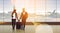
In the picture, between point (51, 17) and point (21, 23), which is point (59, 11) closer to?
point (51, 17)

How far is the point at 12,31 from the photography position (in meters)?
5.09

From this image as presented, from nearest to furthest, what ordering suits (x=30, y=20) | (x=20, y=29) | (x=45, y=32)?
(x=45, y=32) < (x=20, y=29) < (x=30, y=20)

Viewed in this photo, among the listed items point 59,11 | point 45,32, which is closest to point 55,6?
point 59,11

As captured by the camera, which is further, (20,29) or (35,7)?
(35,7)

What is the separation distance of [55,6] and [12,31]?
8.44 ft

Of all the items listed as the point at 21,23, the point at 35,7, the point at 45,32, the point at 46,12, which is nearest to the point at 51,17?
the point at 46,12

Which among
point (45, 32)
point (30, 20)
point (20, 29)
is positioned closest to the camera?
point (45, 32)

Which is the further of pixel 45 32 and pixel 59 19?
pixel 59 19

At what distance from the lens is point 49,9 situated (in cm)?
669

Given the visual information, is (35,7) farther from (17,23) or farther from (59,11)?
(17,23)

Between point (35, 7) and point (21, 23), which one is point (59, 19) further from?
point (21, 23)

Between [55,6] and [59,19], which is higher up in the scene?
[55,6]

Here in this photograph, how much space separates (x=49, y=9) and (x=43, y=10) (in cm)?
29

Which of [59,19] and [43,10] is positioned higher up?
[43,10]
